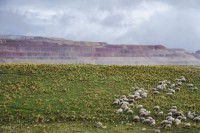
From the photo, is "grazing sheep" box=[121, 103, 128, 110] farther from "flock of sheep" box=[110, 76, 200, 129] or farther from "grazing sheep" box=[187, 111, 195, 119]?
"grazing sheep" box=[187, 111, 195, 119]

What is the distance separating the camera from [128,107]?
4866 cm

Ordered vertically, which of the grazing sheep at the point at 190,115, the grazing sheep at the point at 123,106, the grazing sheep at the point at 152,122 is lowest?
the grazing sheep at the point at 152,122

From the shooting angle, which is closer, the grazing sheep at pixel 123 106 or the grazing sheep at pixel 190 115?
the grazing sheep at pixel 190 115

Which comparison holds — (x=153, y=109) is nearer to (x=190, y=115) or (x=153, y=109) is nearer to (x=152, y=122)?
(x=190, y=115)

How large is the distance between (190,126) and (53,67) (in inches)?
1054

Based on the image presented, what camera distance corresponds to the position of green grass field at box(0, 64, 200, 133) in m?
45.7

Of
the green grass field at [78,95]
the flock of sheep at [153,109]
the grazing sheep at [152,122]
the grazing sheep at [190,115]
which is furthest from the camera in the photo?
the grazing sheep at [190,115]

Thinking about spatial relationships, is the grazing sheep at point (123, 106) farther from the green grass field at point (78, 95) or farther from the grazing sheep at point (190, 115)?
the grazing sheep at point (190, 115)

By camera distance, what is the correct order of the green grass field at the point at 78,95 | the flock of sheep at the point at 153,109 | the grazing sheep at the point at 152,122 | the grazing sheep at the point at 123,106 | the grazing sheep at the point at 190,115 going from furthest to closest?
the grazing sheep at the point at 123,106 < the grazing sheep at the point at 190,115 < the green grass field at the point at 78,95 < the flock of sheep at the point at 153,109 < the grazing sheep at the point at 152,122

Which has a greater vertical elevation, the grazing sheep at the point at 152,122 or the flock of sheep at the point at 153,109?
the flock of sheep at the point at 153,109

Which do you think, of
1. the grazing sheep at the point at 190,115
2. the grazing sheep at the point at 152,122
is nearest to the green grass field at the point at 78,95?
the grazing sheep at the point at 152,122

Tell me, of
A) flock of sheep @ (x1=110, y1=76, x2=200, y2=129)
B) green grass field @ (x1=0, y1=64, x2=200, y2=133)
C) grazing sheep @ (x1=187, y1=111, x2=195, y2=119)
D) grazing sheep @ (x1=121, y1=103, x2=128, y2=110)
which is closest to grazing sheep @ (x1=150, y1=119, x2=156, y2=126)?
flock of sheep @ (x1=110, y1=76, x2=200, y2=129)

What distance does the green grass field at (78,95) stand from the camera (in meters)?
45.7

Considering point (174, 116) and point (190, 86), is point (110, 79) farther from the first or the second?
point (174, 116)
